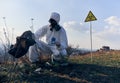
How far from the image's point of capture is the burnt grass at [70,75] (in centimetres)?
1130

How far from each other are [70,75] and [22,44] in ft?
4.65

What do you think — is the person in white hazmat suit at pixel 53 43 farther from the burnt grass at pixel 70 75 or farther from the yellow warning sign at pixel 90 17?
the yellow warning sign at pixel 90 17

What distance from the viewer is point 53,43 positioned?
42.7 feet

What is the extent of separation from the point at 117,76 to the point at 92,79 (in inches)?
28.7

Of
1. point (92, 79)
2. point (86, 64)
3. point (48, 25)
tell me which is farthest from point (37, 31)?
point (92, 79)

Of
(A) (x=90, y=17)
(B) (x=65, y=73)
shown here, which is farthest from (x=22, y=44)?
(A) (x=90, y=17)

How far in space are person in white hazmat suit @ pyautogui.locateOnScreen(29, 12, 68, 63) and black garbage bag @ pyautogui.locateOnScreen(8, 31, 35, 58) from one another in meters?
0.75

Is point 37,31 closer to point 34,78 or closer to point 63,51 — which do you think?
point 63,51

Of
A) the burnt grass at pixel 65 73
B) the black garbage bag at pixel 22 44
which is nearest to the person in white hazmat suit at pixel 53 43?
the burnt grass at pixel 65 73

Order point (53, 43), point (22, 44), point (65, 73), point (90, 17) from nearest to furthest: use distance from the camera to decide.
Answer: point (22, 44)
point (65, 73)
point (53, 43)
point (90, 17)

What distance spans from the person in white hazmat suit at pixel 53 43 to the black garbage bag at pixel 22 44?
752mm

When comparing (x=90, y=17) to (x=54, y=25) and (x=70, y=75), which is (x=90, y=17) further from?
(x=70, y=75)

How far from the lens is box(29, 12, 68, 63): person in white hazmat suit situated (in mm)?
12836

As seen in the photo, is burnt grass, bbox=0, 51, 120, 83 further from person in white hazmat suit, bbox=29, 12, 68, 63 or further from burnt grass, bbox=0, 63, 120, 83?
person in white hazmat suit, bbox=29, 12, 68, 63
